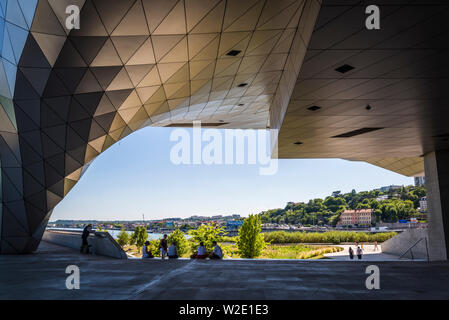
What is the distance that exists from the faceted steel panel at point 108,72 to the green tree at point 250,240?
2175 centimetres

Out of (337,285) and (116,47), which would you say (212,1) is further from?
(337,285)

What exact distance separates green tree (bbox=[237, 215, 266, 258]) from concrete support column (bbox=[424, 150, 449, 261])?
63.2 ft

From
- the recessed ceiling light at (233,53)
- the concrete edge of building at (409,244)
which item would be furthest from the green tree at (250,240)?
the recessed ceiling light at (233,53)

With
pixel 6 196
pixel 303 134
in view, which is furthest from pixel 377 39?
pixel 6 196

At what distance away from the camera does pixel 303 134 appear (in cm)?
2130

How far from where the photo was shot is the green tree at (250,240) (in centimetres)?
3928

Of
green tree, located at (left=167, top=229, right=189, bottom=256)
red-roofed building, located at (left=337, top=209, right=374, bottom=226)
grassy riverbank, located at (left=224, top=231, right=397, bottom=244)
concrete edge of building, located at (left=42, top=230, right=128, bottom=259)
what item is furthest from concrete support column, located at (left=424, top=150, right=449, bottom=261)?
red-roofed building, located at (left=337, top=209, right=374, bottom=226)

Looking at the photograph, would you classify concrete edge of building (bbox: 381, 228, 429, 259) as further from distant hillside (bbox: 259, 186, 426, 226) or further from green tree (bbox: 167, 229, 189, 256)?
distant hillside (bbox: 259, 186, 426, 226)

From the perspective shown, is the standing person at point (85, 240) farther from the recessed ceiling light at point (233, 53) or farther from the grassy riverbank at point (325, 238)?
the grassy riverbank at point (325, 238)

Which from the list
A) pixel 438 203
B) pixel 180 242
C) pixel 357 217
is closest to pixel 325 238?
pixel 180 242

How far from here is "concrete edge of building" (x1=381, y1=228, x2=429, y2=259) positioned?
28.7 m

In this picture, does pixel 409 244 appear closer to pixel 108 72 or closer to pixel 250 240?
pixel 250 240
